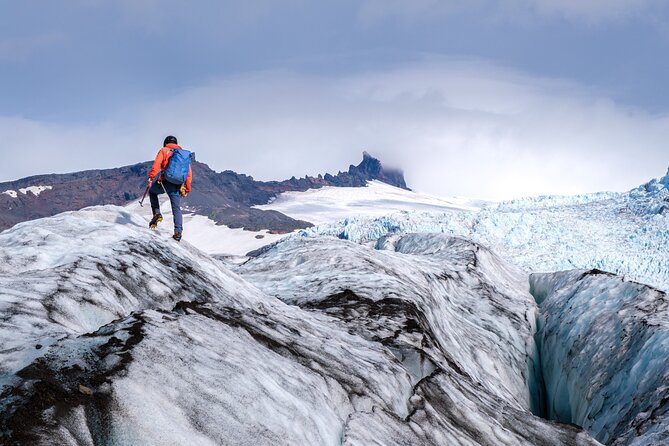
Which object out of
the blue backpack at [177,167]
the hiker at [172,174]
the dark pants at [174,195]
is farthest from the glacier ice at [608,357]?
the blue backpack at [177,167]

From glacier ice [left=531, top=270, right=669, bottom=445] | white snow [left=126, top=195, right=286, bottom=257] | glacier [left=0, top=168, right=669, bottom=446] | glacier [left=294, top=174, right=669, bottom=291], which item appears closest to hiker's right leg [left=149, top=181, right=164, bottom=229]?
glacier [left=0, top=168, right=669, bottom=446]

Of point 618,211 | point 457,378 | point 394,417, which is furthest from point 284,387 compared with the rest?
point 618,211

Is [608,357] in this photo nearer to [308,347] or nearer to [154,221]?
[308,347]

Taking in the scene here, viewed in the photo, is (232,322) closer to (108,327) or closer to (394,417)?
(108,327)

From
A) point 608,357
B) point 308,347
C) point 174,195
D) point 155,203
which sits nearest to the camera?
point 308,347

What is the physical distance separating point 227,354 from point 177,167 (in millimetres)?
8239

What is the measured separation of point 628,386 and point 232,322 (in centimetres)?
701

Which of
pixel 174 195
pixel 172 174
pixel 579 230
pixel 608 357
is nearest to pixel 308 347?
pixel 608 357

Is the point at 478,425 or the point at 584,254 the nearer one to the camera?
the point at 478,425

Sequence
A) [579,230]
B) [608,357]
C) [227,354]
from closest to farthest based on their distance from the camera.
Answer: [227,354], [608,357], [579,230]

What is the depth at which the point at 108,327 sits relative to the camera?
16.3ft

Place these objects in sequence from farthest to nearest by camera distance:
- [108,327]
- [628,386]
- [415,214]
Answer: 1. [415,214]
2. [628,386]
3. [108,327]

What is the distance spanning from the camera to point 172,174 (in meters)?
12.6

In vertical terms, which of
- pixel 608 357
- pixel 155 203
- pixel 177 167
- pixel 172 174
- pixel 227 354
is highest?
pixel 177 167
